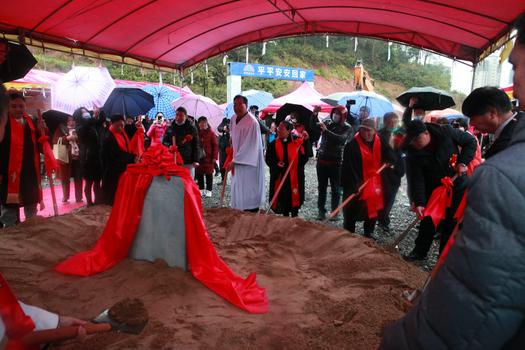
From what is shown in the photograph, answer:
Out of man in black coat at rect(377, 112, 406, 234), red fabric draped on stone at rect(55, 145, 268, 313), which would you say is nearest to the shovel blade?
red fabric draped on stone at rect(55, 145, 268, 313)

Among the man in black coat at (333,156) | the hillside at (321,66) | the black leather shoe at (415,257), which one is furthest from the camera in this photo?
the hillside at (321,66)

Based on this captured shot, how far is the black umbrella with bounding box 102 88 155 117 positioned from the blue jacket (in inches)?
227

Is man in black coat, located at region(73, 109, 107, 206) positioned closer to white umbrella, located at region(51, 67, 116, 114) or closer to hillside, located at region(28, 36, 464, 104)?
white umbrella, located at region(51, 67, 116, 114)

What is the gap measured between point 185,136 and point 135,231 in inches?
107

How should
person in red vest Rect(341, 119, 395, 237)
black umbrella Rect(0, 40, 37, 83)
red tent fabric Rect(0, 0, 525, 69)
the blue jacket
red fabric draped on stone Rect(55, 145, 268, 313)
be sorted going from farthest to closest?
red tent fabric Rect(0, 0, 525, 69), black umbrella Rect(0, 40, 37, 83), person in red vest Rect(341, 119, 395, 237), red fabric draped on stone Rect(55, 145, 268, 313), the blue jacket

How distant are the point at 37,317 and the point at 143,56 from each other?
19.5 feet

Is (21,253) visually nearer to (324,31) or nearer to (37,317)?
(37,317)

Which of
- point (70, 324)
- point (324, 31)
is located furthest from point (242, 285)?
point (324, 31)

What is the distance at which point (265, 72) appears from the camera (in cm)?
1516

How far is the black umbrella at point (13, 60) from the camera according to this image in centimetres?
414

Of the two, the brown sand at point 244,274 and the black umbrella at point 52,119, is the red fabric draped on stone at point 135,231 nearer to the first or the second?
the brown sand at point 244,274

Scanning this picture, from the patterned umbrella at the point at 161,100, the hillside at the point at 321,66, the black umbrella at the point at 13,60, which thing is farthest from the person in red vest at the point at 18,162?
the hillside at the point at 321,66

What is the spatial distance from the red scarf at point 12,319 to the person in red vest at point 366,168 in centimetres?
341

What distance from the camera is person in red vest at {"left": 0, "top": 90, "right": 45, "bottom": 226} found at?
343 centimetres
